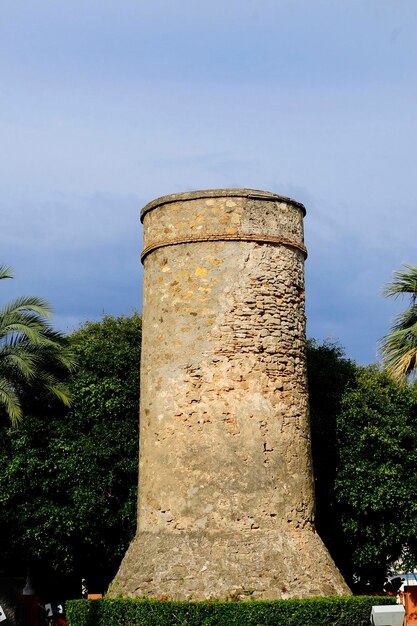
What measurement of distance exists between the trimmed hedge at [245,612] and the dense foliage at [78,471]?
551 centimetres

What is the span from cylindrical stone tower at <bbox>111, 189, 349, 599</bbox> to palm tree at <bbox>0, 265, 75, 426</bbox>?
161 inches

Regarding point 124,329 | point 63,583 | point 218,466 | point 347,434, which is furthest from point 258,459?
point 63,583

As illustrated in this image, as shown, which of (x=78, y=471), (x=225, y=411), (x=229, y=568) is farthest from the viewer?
(x=78, y=471)

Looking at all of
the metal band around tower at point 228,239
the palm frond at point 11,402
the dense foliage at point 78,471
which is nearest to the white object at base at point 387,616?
the metal band around tower at point 228,239

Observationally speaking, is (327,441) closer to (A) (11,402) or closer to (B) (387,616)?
(A) (11,402)

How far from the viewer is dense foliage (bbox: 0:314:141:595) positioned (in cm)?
1889

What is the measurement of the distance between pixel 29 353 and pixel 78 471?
2.61 metres

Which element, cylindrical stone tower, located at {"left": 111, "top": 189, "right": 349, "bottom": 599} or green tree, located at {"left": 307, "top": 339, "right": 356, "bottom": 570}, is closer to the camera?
cylindrical stone tower, located at {"left": 111, "top": 189, "right": 349, "bottom": 599}

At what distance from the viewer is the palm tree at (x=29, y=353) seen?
61.1ft

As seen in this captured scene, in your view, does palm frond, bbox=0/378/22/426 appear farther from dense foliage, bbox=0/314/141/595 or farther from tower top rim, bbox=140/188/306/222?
tower top rim, bbox=140/188/306/222

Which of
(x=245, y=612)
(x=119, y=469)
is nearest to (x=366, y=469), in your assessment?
(x=119, y=469)

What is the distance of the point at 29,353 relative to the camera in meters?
18.9

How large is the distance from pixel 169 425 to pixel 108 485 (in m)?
5.32

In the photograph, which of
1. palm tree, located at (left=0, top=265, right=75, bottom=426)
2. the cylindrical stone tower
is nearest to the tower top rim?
the cylindrical stone tower
